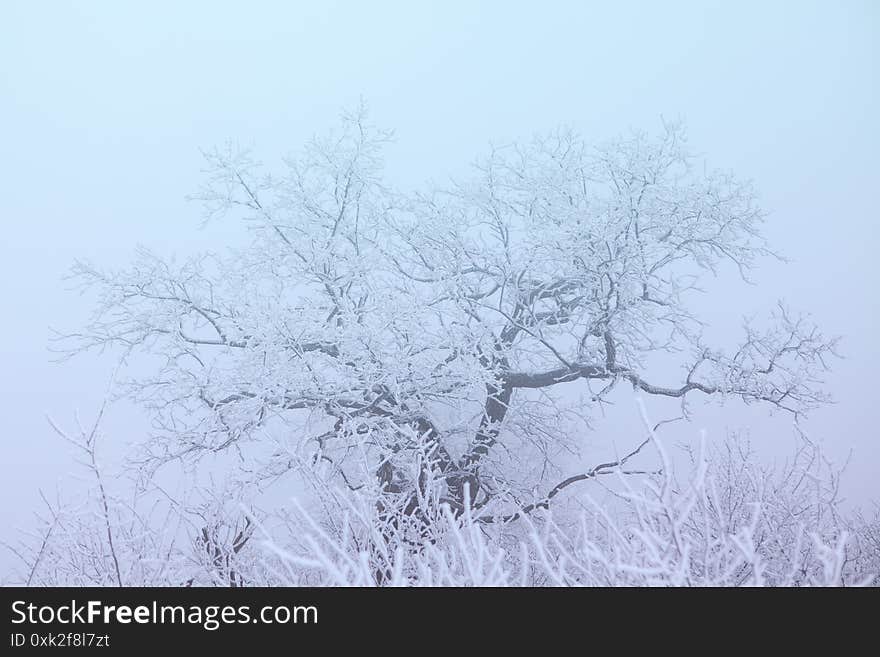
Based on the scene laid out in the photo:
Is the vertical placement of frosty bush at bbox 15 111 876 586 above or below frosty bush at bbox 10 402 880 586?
above

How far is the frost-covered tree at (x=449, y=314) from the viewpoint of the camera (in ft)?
15.6

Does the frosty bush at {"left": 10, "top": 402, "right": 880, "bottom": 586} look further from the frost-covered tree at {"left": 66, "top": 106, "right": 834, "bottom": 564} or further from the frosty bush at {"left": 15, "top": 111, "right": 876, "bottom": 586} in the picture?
the frost-covered tree at {"left": 66, "top": 106, "right": 834, "bottom": 564}

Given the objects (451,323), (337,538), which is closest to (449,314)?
(451,323)

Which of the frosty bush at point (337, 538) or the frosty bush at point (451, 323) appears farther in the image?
the frosty bush at point (451, 323)

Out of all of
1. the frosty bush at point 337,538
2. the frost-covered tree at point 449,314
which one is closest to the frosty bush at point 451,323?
the frost-covered tree at point 449,314

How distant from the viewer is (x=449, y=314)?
5215mm

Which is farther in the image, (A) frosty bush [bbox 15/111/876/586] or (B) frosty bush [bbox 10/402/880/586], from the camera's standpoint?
(A) frosty bush [bbox 15/111/876/586]

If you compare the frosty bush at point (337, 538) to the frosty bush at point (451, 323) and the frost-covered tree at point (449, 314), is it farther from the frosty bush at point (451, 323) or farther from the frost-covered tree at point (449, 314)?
the frost-covered tree at point (449, 314)

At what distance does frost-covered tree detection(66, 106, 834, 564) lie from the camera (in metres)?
4.76

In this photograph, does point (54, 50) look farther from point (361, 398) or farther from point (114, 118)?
point (361, 398)

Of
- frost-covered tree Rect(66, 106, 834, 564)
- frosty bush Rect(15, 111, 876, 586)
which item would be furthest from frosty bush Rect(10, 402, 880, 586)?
frost-covered tree Rect(66, 106, 834, 564)

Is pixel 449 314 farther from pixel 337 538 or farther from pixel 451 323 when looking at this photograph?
pixel 337 538
